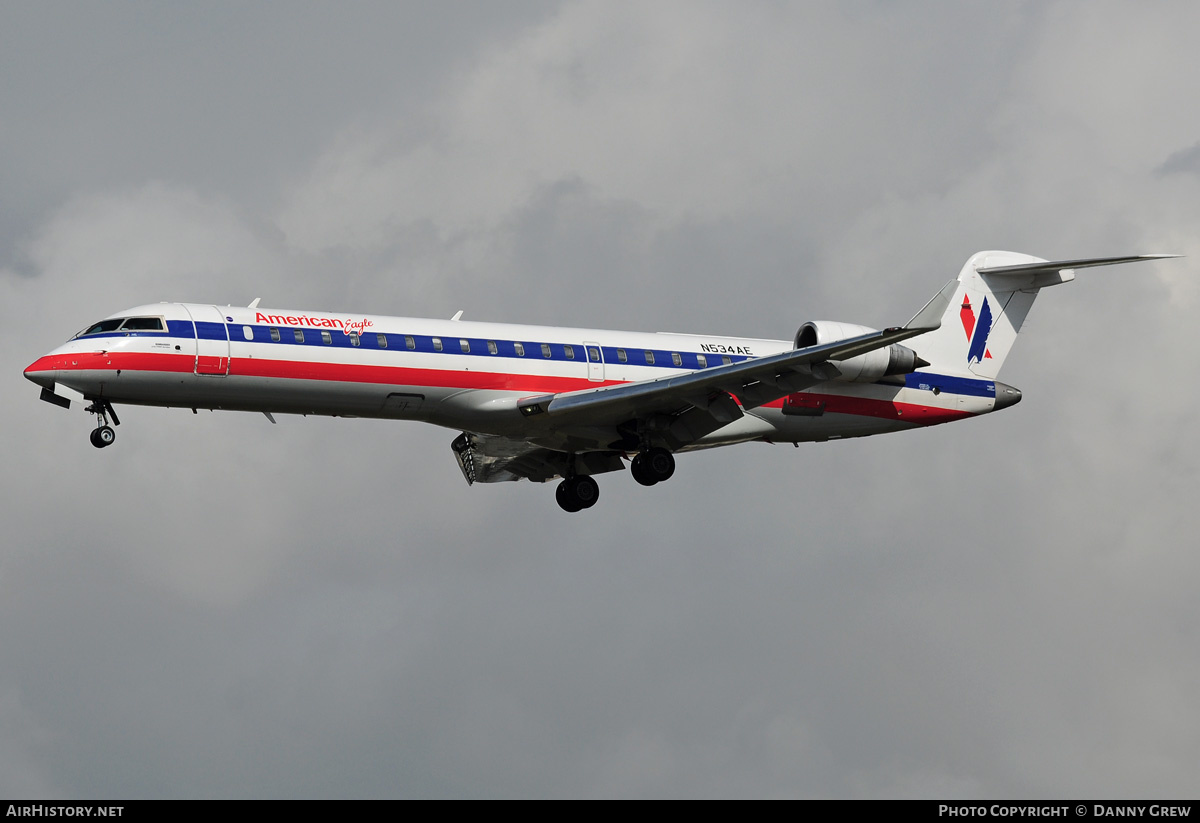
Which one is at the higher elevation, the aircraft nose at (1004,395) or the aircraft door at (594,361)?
the aircraft nose at (1004,395)

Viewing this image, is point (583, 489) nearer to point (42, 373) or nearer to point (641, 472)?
point (641, 472)

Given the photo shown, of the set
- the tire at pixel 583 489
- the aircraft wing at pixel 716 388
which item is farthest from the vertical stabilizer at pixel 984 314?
the tire at pixel 583 489

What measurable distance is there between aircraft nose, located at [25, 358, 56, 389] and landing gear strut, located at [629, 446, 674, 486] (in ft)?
37.0

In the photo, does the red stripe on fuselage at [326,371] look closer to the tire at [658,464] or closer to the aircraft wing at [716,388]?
the aircraft wing at [716,388]

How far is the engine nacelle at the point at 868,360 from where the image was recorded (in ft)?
112

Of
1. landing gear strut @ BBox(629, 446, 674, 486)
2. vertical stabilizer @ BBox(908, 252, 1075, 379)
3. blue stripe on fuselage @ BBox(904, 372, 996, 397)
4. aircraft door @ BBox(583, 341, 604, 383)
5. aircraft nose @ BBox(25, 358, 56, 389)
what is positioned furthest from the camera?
vertical stabilizer @ BBox(908, 252, 1075, 379)

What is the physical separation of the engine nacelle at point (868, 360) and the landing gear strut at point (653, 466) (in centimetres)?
346

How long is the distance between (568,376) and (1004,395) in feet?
33.5

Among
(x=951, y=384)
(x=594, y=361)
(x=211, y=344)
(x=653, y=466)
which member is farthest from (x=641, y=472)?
(x=211, y=344)

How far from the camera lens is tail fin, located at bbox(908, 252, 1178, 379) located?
3753 cm

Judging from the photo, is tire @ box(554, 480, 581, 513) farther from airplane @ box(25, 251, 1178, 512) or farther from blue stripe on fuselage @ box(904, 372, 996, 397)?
blue stripe on fuselage @ box(904, 372, 996, 397)

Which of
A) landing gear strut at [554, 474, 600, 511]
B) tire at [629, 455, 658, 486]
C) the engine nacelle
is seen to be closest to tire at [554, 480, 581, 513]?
landing gear strut at [554, 474, 600, 511]

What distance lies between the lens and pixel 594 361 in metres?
33.9
